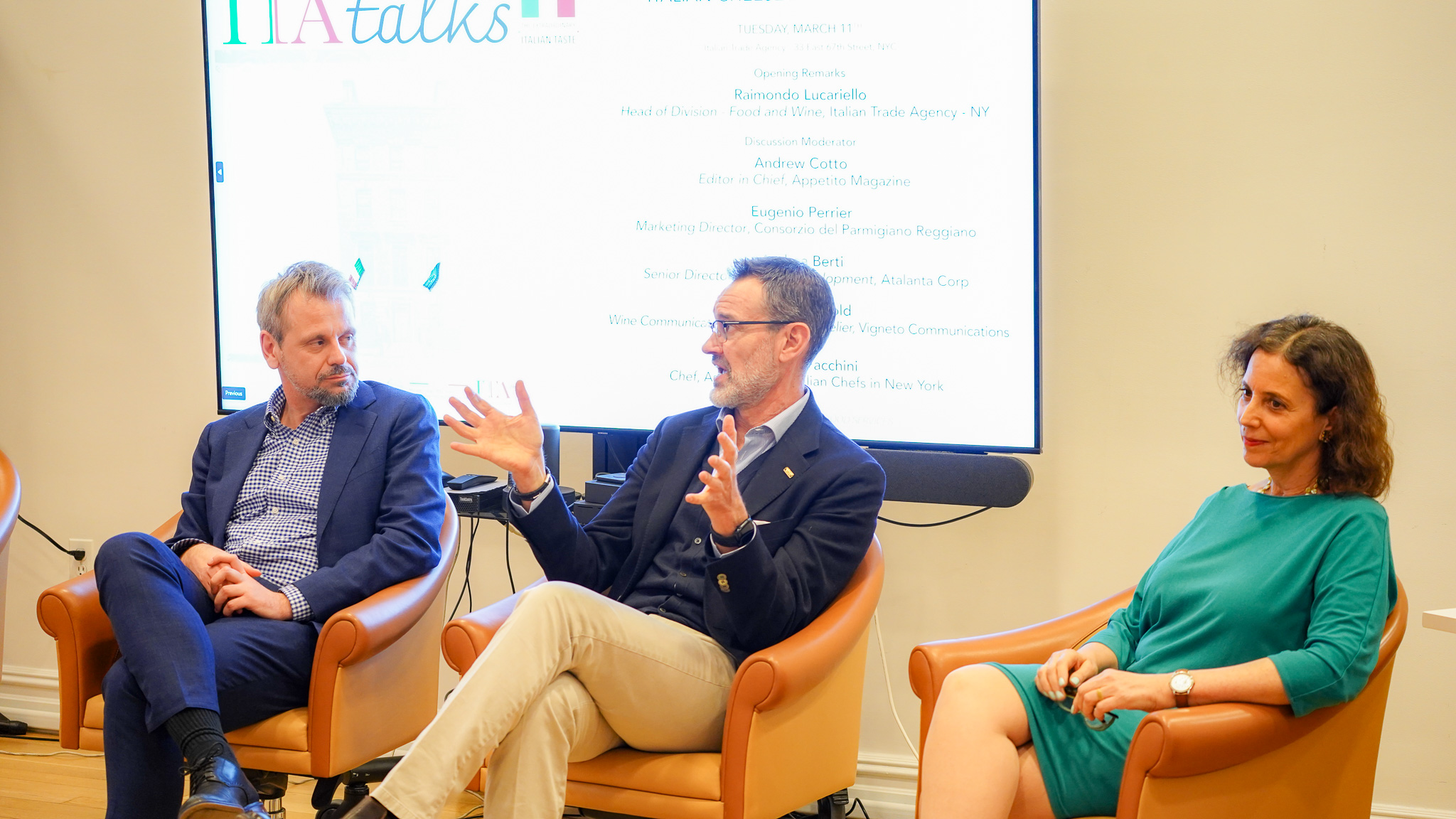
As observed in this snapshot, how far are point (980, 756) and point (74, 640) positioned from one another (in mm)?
1853

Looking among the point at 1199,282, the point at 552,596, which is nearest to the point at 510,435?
the point at 552,596

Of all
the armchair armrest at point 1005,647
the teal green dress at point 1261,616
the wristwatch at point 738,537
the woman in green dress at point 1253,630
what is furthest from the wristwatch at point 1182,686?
the wristwatch at point 738,537

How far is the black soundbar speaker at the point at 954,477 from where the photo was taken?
2607mm

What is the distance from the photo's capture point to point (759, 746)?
183 cm

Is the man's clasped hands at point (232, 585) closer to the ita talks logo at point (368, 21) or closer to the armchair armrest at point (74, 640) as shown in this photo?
the armchair armrest at point (74, 640)

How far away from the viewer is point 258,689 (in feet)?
6.96

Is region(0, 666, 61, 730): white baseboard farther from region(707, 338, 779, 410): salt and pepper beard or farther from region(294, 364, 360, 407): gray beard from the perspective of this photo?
region(707, 338, 779, 410): salt and pepper beard

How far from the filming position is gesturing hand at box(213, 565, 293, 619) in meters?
2.21

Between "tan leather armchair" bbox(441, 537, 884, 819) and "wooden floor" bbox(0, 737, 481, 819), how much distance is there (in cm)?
92

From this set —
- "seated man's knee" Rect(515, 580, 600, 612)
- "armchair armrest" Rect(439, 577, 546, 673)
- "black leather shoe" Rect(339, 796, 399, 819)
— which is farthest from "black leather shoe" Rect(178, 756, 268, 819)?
"seated man's knee" Rect(515, 580, 600, 612)

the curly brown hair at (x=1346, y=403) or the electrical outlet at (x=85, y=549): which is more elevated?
the curly brown hair at (x=1346, y=403)

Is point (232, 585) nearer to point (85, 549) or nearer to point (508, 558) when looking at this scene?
point (508, 558)

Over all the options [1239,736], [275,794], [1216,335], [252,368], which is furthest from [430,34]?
[1239,736]

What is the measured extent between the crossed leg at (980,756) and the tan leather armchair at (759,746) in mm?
241
